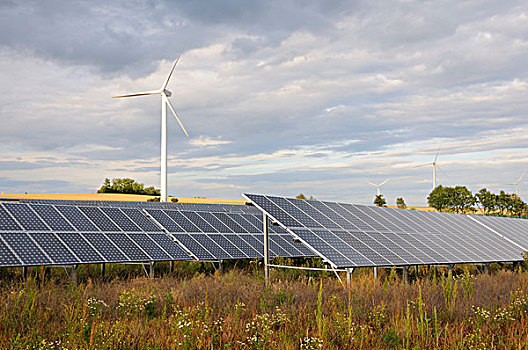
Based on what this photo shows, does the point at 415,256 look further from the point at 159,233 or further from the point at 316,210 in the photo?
the point at 159,233

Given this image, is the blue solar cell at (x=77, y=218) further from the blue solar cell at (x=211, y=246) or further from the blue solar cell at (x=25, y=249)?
the blue solar cell at (x=211, y=246)

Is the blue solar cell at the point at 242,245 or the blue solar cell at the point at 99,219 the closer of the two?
the blue solar cell at the point at 99,219

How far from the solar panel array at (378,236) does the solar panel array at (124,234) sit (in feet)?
10.9

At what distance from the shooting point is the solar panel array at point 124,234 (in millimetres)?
19141

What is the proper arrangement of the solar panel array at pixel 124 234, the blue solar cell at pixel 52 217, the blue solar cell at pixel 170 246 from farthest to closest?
the blue solar cell at pixel 170 246
the blue solar cell at pixel 52 217
the solar panel array at pixel 124 234

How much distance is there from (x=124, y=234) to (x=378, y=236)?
10.9 meters

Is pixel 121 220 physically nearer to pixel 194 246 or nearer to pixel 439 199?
pixel 194 246

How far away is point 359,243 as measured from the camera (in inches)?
791

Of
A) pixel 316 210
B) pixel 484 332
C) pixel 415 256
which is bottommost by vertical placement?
pixel 484 332

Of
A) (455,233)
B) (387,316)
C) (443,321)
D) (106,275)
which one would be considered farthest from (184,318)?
(455,233)

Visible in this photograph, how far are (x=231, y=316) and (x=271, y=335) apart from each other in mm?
1637

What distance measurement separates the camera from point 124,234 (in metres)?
22.6

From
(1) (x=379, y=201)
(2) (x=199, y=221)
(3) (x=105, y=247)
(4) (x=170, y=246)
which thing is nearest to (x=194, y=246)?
(4) (x=170, y=246)

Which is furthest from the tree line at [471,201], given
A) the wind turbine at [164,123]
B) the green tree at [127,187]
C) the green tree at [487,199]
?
the wind turbine at [164,123]
